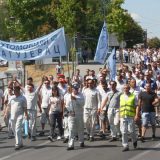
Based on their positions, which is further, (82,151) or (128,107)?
(82,151)

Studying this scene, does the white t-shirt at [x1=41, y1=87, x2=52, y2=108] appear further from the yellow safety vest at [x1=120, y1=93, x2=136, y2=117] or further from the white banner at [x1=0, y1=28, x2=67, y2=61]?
the yellow safety vest at [x1=120, y1=93, x2=136, y2=117]

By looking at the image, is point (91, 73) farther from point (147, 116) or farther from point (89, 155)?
point (89, 155)

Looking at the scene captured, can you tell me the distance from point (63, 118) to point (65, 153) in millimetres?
1840

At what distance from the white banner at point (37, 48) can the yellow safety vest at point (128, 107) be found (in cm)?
499

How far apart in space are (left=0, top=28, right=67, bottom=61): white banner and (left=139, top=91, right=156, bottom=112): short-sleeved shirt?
412cm

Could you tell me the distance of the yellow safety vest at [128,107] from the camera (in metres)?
14.6

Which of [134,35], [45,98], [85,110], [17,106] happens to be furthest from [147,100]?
[134,35]

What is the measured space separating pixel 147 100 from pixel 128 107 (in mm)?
1578

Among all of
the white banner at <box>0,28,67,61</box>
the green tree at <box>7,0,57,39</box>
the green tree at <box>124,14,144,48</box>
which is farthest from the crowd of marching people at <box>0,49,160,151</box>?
the green tree at <box>124,14,144,48</box>

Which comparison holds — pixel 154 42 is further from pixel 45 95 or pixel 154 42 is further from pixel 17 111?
pixel 17 111

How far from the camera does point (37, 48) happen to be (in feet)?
63.2

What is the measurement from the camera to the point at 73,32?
47969mm

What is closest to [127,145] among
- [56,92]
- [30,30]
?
[56,92]

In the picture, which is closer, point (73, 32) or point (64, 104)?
point (64, 104)
